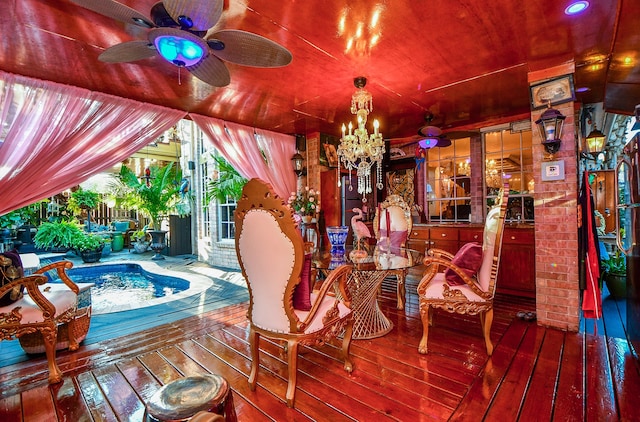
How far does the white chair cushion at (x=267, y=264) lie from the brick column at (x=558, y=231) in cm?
266

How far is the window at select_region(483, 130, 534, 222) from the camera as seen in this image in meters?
4.91

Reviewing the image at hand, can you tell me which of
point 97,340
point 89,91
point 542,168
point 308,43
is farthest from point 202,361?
point 542,168

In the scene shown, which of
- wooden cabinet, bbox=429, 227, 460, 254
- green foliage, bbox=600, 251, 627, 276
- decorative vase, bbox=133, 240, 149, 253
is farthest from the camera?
decorative vase, bbox=133, 240, 149, 253

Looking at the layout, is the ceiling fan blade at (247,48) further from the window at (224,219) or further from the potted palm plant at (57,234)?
the potted palm plant at (57,234)

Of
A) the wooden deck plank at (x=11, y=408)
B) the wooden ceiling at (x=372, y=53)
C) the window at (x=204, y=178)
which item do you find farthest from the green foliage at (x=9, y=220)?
the wooden deck plank at (x=11, y=408)

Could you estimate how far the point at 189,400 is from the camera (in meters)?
0.85

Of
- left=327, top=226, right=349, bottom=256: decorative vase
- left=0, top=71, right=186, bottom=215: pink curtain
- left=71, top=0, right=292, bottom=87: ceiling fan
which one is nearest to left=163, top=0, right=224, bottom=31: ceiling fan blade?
left=71, top=0, right=292, bottom=87: ceiling fan

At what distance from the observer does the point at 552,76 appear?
2928mm

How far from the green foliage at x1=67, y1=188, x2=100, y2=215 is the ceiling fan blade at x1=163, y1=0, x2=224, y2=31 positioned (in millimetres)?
10370

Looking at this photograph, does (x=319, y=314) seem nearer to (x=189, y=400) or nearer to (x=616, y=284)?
(x=189, y=400)

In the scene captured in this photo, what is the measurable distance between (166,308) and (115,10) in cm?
315

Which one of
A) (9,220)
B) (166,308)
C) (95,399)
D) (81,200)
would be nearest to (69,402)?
(95,399)

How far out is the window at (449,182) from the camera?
5543 mm

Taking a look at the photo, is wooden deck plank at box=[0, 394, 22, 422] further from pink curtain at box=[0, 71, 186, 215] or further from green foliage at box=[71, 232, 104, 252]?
green foliage at box=[71, 232, 104, 252]
